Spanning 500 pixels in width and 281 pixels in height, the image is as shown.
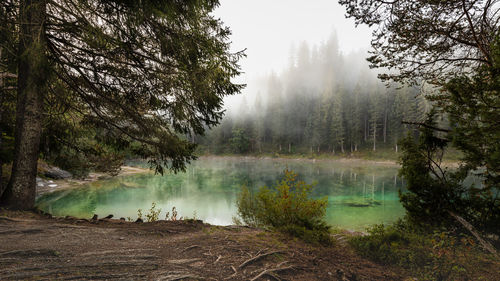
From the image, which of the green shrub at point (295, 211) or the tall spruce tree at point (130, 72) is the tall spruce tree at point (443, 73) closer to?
the green shrub at point (295, 211)

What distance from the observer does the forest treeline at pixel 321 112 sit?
56.5 meters

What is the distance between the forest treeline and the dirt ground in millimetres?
45465

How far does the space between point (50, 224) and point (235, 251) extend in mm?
4080

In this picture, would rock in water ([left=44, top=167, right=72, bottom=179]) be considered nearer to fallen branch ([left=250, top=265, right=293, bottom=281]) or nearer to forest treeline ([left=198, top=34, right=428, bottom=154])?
fallen branch ([left=250, top=265, right=293, bottom=281])

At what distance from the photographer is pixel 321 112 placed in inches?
2717

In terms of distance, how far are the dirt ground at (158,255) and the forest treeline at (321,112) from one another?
45465 millimetres

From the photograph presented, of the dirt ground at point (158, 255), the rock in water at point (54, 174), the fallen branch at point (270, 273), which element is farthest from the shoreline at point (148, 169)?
the fallen branch at point (270, 273)

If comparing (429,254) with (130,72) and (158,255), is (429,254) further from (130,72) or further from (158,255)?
(130,72)

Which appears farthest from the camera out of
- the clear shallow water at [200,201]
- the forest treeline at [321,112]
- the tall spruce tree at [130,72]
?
the forest treeline at [321,112]

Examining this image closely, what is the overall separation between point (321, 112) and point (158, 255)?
70.4 m

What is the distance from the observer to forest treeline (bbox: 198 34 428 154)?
185 ft

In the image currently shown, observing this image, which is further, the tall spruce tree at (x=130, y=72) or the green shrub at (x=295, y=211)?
the green shrub at (x=295, y=211)

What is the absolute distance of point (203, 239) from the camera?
15.3 feet

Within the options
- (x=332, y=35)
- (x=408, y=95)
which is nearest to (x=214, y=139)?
(x=408, y=95)
